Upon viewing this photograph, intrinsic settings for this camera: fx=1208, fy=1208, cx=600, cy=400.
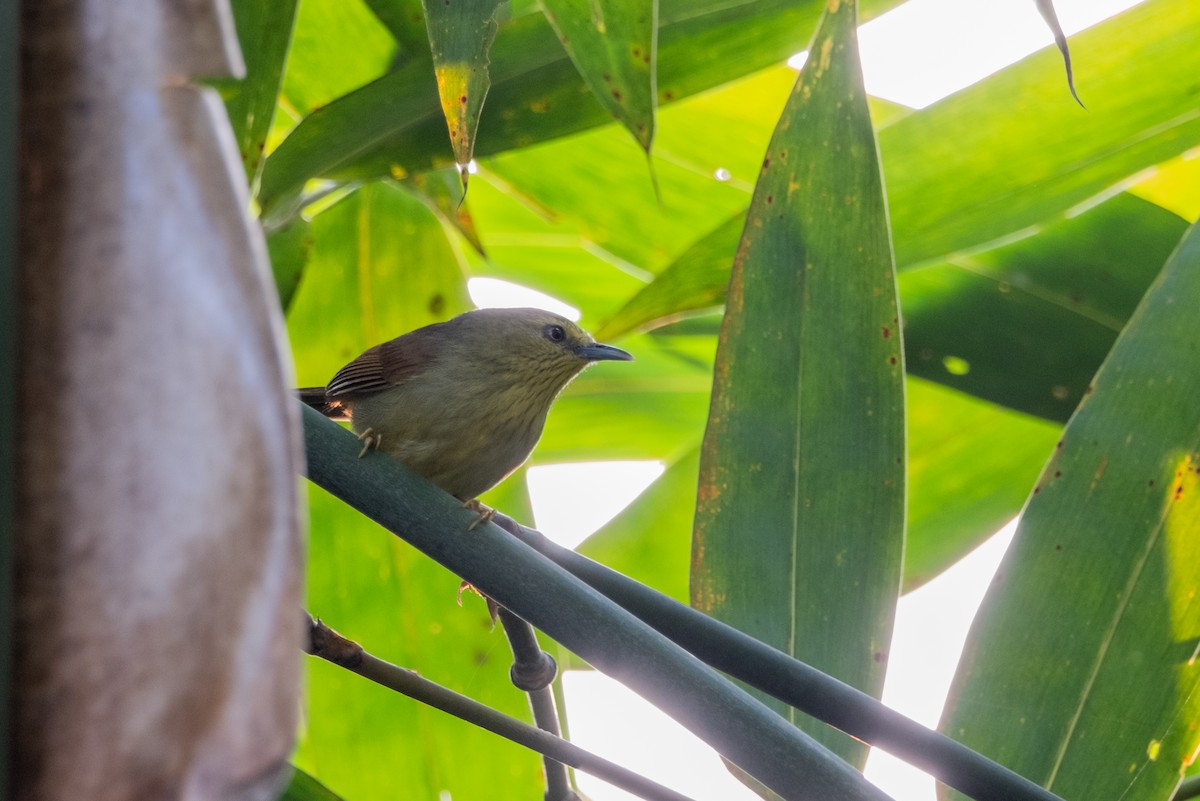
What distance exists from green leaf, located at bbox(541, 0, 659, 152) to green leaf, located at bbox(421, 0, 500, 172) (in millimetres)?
156

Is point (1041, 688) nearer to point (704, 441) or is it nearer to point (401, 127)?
point (704, 441)

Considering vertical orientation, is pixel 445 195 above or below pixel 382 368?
above

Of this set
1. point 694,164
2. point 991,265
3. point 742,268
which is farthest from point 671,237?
point 742,268

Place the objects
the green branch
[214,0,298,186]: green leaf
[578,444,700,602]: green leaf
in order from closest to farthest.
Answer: the green branch
[214,0,298,186]: green leaf
[578,444,700,602]: green leaf

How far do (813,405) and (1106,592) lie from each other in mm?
414

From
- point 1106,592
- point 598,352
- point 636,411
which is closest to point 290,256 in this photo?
point 598,352

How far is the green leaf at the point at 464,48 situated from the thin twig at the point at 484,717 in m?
0.49

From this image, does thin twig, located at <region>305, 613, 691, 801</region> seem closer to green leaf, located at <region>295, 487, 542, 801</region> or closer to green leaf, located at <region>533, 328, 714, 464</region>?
green leaf, located at <region>295, 487, 542, 801</region>

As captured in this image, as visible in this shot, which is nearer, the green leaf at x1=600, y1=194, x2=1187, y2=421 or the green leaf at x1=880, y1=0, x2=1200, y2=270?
the green leaf at x1=880, y1=0, x2=1200, y2=270

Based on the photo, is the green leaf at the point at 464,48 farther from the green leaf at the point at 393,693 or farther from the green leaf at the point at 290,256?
the green leaf at the point at 393,693

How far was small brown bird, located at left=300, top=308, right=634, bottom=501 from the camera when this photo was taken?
2232 mm

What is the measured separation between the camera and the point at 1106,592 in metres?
1.43

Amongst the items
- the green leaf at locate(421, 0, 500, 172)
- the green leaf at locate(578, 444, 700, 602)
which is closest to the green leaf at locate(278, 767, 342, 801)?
the green leaf at locate(421, 0, 500, 172)

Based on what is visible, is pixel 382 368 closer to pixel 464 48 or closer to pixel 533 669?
pixel 533 669
